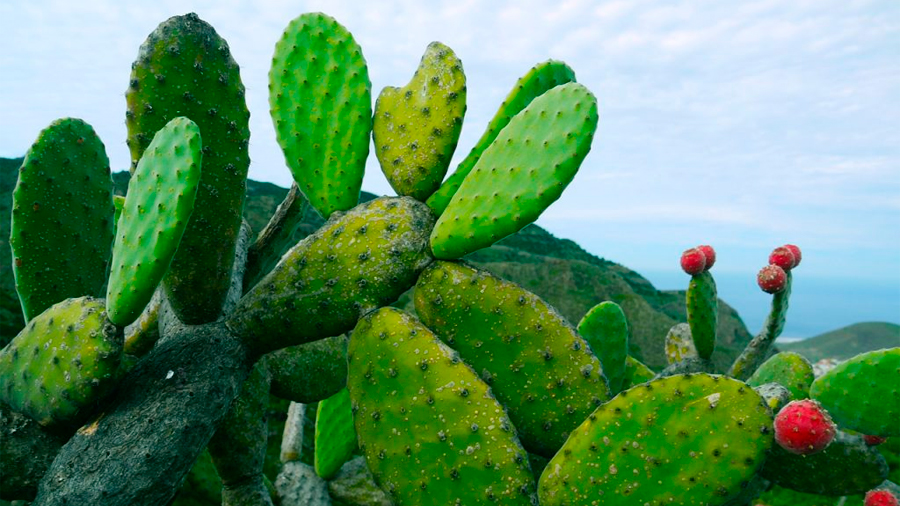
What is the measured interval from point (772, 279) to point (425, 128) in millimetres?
1428

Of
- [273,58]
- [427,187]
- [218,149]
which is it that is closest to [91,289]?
[218,149]

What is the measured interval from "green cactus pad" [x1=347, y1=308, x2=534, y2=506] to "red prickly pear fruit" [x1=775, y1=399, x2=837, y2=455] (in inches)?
19.2

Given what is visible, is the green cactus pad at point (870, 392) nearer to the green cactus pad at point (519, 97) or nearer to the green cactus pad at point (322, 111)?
the green cactus pad at point (519, 97)

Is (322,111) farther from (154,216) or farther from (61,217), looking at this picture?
(61,217)

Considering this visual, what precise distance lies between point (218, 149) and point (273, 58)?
0.38m

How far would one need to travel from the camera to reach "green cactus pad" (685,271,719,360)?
254 centimetres

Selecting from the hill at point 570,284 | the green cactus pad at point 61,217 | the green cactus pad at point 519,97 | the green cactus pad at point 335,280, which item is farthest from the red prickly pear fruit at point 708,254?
the hill at point 570,284

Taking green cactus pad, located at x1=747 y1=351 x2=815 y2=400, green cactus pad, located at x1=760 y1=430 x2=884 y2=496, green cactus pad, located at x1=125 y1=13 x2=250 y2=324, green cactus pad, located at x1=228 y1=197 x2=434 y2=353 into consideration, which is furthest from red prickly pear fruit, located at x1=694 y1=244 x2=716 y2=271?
green cactus pad, located at x1=125 y1=13 x2=250 y2=324

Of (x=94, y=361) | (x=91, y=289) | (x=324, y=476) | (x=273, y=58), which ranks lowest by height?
(x=324, y=476)

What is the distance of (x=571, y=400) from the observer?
1498mm

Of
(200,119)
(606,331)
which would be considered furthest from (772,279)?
(200,119)

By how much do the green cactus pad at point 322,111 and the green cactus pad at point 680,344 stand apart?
1.85m

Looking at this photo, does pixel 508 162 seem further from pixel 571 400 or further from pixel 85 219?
pixel 85 219

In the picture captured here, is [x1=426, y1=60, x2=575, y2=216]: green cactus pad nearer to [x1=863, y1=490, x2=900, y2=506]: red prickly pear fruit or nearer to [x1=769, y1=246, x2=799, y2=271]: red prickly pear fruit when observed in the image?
[x1=769, y1=246, x2=799, y2=271]: red prickly pear fruit
